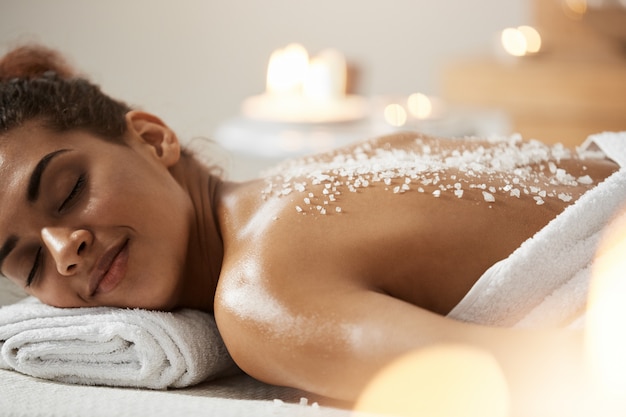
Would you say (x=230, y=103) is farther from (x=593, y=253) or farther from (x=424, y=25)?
(x=593, y=253)

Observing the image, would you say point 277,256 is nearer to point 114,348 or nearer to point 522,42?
point 114,348

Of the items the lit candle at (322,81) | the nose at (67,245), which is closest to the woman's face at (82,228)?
the nose at (67,245)

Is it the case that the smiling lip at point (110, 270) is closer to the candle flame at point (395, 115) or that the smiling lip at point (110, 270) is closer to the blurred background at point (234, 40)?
the candle flame at point (395, 115)

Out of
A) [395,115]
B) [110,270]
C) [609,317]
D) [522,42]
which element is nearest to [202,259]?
[110,270]

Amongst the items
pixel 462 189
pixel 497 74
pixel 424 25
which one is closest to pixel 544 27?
pixel 497 74

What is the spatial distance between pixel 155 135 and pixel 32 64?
0.28m

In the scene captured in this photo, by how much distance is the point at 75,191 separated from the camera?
113cm

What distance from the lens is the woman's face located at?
1.11m

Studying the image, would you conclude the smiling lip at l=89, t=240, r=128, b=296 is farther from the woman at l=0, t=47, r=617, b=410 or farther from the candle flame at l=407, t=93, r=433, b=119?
the candle flame at l=407, t=93, r=433, b=119

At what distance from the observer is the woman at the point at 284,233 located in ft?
2.94

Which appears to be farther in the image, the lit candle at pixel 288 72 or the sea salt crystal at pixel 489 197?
the lit candle at pixel 288 72

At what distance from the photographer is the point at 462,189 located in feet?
3.50

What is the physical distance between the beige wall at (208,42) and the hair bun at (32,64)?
2427mm

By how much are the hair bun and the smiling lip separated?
1.36 ft
